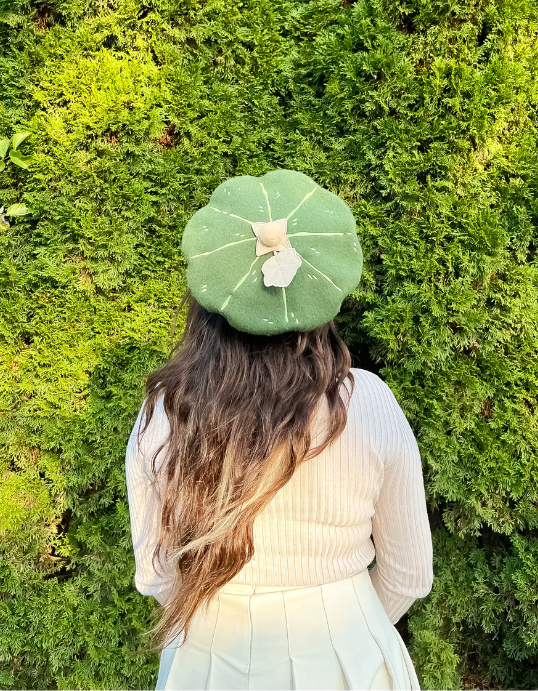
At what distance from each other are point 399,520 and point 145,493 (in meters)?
0.79

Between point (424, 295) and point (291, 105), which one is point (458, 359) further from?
point (291, 105)

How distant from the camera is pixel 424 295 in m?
2.37

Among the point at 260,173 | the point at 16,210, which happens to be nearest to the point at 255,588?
the point at 260,173

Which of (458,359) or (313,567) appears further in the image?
(458,359)

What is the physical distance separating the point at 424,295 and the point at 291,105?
3.72 feet

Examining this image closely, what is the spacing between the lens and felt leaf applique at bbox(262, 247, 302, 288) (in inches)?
48.1

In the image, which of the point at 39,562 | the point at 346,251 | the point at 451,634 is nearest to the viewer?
the point at 346,251

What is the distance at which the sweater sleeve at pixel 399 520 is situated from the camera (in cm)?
145

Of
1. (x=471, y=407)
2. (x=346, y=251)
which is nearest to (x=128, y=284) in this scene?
(x=346, y=251)

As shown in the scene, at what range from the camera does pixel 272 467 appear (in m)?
1.36

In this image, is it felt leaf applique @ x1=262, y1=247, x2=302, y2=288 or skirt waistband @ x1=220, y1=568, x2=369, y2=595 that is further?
skirt waistband @ x1=220, y1=568, x2=369, y2=595

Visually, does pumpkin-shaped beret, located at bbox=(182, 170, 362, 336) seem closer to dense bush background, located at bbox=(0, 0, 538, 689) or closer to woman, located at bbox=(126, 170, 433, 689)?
woman, located at bbox=(126, 170, 433, 689)

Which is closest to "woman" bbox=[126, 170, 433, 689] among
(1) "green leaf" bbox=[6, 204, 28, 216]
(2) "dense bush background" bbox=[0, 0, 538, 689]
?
(2) "dense bush background" bbox=[0, 0, 538, 689]

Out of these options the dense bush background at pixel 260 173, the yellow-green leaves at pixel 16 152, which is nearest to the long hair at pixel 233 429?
the dense bush background at pixel 260 173
